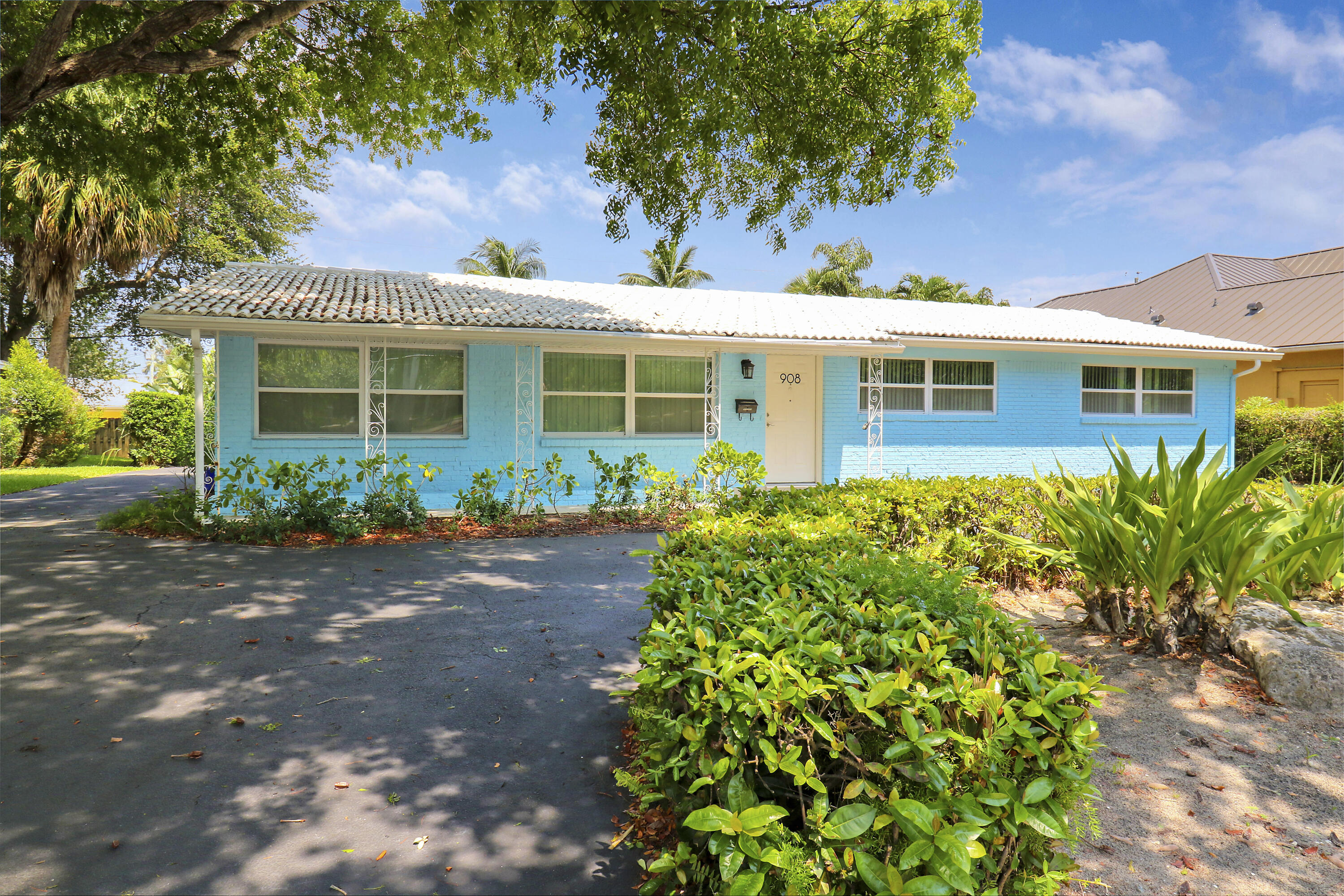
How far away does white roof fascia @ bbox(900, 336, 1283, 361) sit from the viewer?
1343cm

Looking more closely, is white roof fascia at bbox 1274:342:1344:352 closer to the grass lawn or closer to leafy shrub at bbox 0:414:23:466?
the grass lawn

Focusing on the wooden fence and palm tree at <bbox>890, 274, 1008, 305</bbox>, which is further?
palm tree at <bbox>890, 274, 1008, 305</bbox>

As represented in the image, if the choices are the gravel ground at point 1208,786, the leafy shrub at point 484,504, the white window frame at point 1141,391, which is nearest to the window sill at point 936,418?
the white window frame at point 1141,391

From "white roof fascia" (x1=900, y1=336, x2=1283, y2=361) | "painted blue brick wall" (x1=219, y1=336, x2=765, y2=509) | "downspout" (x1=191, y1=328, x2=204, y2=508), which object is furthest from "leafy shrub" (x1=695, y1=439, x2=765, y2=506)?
"downspout" (x1=191, y1=328, x2=204, y2=508)

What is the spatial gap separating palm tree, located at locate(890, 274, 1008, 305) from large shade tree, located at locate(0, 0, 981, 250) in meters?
21.5

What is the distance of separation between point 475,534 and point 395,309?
3.74 metres

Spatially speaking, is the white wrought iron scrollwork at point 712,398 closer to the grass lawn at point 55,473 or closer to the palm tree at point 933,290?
the grass lawn at point 55,473

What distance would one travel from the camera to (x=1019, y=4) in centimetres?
877

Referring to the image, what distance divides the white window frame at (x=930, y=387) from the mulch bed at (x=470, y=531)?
5790mm

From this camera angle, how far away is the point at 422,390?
37.7 ft

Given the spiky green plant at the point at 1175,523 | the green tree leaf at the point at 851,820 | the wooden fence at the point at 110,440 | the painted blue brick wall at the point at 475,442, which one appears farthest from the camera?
the wooden fence at the point at 110,440

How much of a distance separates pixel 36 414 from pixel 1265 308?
121 ft

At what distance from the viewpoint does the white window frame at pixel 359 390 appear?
34.8 ft

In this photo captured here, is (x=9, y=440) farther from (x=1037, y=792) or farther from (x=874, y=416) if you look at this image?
(x=1037, y=792)
